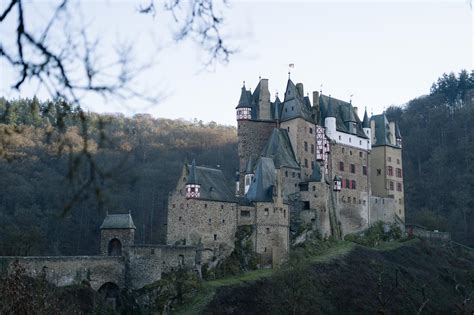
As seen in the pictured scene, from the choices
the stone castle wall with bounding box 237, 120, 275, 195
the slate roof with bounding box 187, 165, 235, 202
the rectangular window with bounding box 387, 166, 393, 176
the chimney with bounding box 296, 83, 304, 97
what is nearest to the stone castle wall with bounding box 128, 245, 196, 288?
the slate roof with bounding box 187, 165, 235, 202

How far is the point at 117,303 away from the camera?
37.7 m

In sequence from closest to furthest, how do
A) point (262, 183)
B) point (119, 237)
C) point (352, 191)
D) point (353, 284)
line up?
point (119, 237), point (353, 284), point (262, 183), point (352, 191)

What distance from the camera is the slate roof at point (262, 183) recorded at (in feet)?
144

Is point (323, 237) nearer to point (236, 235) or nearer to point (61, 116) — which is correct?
point (236, 235)

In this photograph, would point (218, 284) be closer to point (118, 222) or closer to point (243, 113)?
point (118, 222)

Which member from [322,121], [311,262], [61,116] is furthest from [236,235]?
[61,116]

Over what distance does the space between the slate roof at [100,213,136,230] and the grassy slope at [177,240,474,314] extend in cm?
548

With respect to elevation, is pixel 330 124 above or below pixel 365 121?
below

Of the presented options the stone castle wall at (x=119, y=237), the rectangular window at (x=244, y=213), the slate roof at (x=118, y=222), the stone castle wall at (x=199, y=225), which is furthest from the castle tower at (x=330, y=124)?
the stone castle wall at (x=119, y=237)

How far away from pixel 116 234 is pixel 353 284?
14.7 m

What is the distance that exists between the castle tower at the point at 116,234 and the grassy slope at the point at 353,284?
16.6 feet

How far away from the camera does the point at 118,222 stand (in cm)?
3950

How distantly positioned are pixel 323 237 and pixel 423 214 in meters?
19.3

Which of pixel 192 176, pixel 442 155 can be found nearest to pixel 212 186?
pixel 192 176
